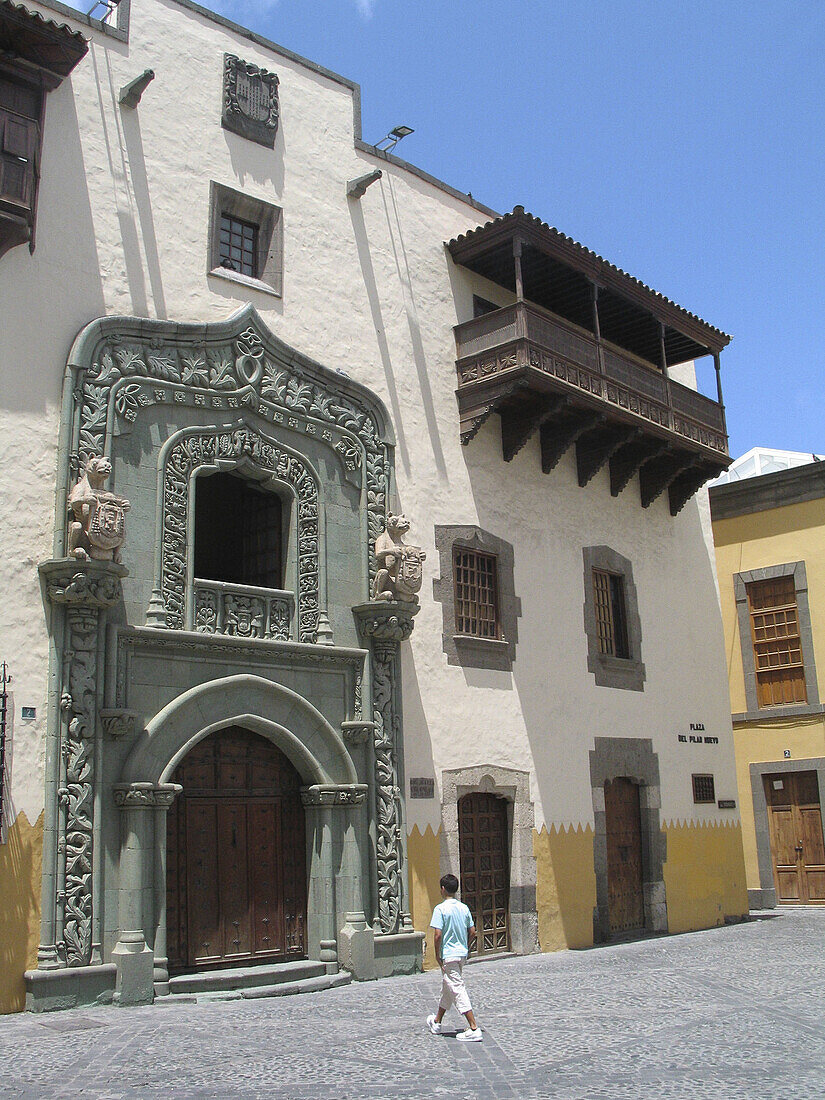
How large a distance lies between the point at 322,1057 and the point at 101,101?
35.3 feet

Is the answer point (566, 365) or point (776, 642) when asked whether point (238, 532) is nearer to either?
point (566, 365)

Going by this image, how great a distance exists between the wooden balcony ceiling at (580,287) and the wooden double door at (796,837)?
29.5ft

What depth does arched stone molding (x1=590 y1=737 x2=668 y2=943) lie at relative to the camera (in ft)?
55.1

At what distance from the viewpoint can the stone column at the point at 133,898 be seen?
1080 centimetres

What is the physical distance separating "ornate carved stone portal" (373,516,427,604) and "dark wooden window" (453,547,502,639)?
1.55 metres

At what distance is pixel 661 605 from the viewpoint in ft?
64.3

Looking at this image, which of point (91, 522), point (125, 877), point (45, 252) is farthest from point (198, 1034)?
point (45, 252)

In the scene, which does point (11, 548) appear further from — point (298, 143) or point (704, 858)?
point (704, 858)

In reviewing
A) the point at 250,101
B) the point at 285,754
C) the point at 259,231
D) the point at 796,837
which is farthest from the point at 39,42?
the point at 796,837

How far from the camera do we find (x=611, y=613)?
1858cm

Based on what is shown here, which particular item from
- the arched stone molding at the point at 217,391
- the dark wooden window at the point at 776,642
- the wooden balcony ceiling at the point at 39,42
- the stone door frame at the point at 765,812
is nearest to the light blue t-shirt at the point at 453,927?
the arched stone molding at the point at 217,391

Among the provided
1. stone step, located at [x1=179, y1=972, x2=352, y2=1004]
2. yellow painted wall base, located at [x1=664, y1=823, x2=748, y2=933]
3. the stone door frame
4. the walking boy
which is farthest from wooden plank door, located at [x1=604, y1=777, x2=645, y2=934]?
the walking boy

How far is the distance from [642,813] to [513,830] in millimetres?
3483

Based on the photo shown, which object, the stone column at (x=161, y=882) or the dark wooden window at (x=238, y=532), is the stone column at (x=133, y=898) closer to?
the stone column at (x=161, y=882)
